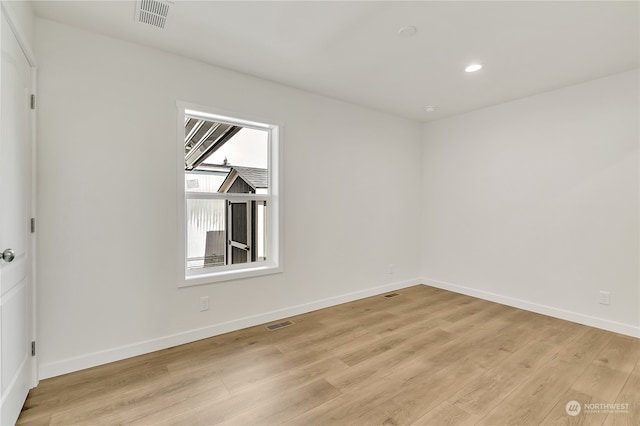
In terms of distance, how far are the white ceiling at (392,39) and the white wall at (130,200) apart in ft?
0.85

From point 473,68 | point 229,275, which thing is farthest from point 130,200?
point 473,68

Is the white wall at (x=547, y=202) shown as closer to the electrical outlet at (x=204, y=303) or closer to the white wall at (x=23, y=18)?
the electrical outlet at (x=204, y=303)

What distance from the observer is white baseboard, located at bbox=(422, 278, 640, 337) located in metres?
3.02

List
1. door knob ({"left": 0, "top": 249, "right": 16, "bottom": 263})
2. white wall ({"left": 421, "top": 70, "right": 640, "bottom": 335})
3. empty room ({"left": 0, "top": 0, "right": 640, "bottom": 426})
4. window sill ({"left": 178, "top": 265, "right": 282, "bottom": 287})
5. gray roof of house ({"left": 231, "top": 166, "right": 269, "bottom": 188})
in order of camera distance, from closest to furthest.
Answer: door knob ({"left": 0, "top": 249, "right": 16, "bottom": 263}), empty room ({"left": 0, "top": 0, "right": 640, "bottom": 426}), window sill ({"left": 178, "top": 265, "right": 282, "bottom": 287}), white wall ({"left": 421, "top": 70, "right": 640, "bottom": 335}), gray roof of house ({"left": 231, "top": 166, "right": 269, "bottom": 188})

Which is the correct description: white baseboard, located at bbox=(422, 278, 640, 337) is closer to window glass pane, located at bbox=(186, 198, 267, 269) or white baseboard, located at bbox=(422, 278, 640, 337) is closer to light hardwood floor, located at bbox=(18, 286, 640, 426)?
light hardwood floor, located at bbox=(18, 286, 640, 426)

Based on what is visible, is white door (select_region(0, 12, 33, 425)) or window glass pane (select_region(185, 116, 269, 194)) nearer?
white door (select_region(0, 12, 33, 425))

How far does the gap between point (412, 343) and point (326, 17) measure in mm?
2852

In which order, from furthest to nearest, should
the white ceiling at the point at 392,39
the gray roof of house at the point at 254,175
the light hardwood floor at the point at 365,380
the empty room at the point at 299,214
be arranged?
the gray roof of house at the point at 254,175, the white ceiling at the point at 392,39, the empty room at the point at 299,214, the light hardwood floor at the point at 365,380

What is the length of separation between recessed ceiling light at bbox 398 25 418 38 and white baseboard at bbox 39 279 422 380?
115 inches

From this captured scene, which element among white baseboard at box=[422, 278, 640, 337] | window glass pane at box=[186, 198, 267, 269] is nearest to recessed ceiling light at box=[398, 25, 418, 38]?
window glass pane at box=[186, 198, 267, 269]

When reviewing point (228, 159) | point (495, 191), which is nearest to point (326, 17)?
point (228, 159)

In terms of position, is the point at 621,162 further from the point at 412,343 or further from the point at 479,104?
the point at 412,343

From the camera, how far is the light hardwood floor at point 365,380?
1.81 m

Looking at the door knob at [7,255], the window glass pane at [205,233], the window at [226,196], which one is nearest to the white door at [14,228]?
the door knob at [7,255]
